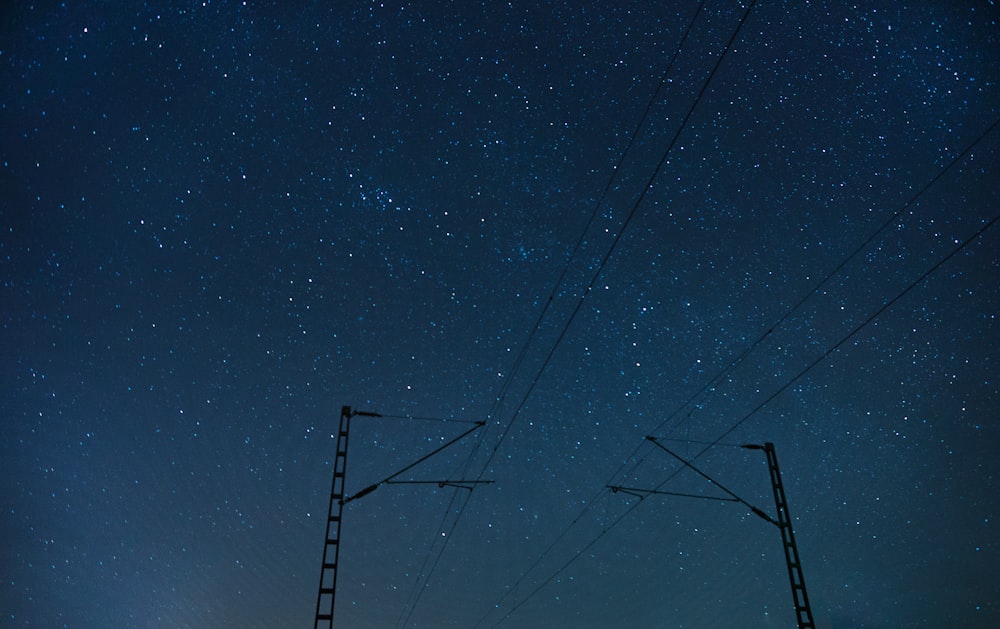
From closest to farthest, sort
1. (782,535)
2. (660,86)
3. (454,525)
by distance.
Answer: (660,86) → (782,535) → (454,525)

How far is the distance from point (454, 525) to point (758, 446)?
7273 millimetres

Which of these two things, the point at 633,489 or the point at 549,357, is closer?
the point at 549,357

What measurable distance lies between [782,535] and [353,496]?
8466 millimetres

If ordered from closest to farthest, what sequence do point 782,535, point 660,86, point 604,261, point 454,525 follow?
point 660,86 → point 604,261 → point 782,535 → point 454,525

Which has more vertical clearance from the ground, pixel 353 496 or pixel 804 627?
pixel 353 496


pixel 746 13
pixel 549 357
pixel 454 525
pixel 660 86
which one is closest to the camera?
pixel 746 13

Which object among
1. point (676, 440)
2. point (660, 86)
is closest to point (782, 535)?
point (676, 440)

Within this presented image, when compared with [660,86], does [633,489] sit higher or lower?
lower

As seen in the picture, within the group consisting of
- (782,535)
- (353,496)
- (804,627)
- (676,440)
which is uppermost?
(676,440)

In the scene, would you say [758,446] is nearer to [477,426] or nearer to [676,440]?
[676,440]

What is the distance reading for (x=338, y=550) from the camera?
13.3 meters

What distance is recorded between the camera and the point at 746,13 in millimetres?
5758

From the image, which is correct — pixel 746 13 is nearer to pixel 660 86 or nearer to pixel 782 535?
pixel 660 86

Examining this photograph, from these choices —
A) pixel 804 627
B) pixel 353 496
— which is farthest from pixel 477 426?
pixel 804 627
